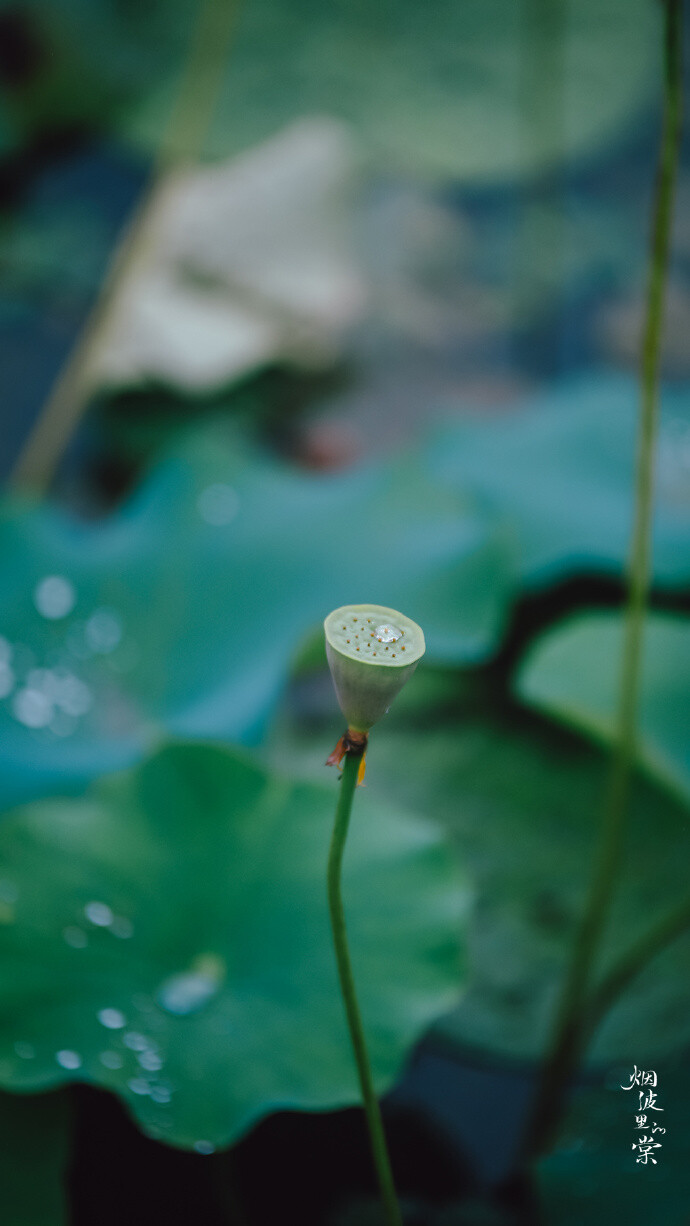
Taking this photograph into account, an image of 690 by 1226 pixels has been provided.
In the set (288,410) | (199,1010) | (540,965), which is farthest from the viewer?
(288,410)

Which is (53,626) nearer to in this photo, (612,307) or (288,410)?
(288,410)

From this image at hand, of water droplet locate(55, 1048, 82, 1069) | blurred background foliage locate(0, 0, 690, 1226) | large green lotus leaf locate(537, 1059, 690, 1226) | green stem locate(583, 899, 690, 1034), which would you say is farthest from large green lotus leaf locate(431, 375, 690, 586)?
water droplet locate(55, 1048, 82, 1069)

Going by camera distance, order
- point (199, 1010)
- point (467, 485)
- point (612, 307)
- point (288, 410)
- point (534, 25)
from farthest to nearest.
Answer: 1. point (534, 25)
2. point (612, 307)
3. point (288, 410)
4. point (467, 485)
5. point (199, 1010)

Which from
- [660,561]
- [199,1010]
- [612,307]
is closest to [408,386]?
[612,307]

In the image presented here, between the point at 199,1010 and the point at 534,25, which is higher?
the point at 534,25

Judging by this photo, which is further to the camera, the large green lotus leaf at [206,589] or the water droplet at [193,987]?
the large green lotus leaf at [206,589]

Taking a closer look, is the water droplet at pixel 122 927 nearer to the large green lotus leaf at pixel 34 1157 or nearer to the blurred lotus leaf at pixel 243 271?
the large green lotus leaf at pixel 34 1157

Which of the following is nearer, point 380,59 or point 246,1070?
point 246,1070

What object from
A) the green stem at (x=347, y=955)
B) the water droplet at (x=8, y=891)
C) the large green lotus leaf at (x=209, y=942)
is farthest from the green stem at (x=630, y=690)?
the water droplet at (x=8, y=891)
